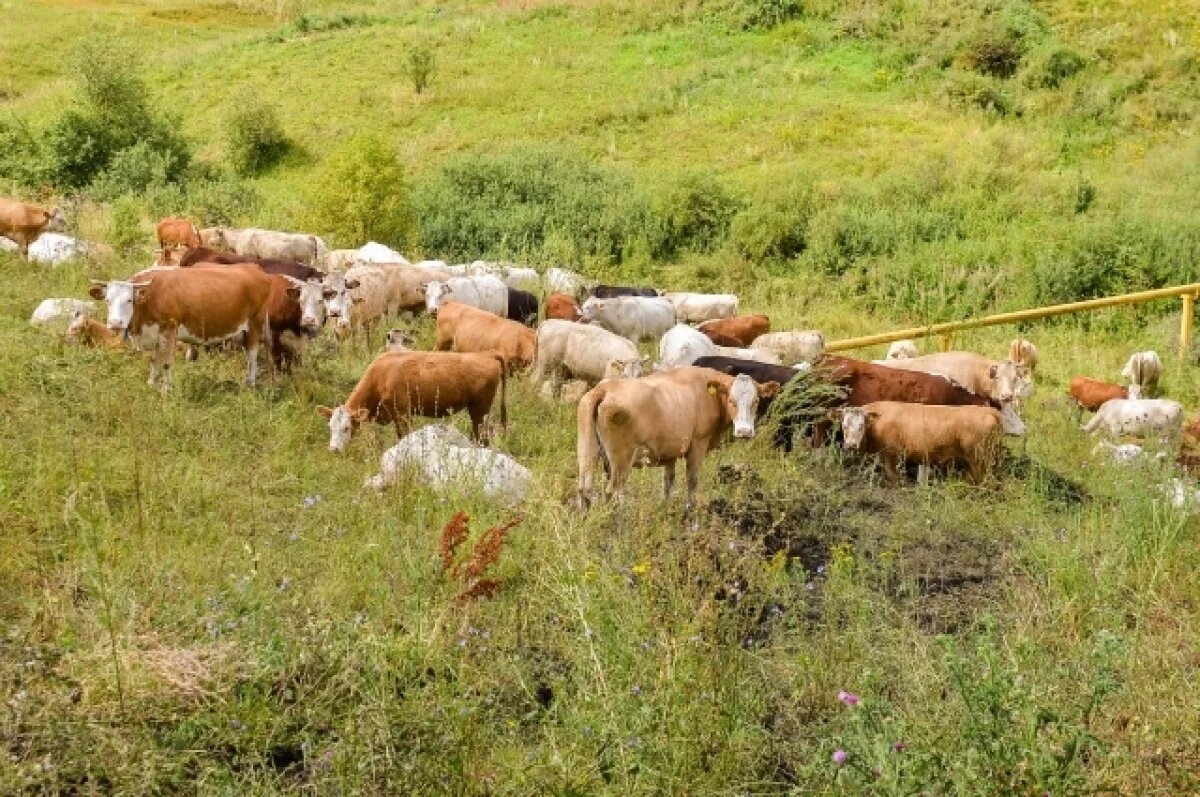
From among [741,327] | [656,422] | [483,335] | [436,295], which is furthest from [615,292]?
[656,422]

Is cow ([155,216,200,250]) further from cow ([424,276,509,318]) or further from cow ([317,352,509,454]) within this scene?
cow ([317,352,509,454])

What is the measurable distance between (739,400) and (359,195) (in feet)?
44.4

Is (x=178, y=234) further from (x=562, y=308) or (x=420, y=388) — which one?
(x=420, y=388)

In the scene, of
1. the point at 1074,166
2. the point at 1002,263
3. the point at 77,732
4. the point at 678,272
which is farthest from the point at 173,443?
the point at 1074,166

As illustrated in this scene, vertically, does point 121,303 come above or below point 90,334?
above

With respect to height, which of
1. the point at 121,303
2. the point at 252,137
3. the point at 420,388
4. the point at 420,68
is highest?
the point at 420,68

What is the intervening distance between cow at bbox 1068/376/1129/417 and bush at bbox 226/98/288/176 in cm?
2070

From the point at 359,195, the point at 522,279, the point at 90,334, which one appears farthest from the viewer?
the point at 359,195

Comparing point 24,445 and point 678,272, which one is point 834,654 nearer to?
point 24,445

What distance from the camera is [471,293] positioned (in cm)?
1555

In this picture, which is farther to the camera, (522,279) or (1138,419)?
(522,279)

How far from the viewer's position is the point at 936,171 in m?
22.9

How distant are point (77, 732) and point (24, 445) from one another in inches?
152

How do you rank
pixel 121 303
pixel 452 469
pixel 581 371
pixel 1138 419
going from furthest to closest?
1. pixel 581 371
2. pixel 1138 419
3. pixel 121 303
4. pixel 452 469
